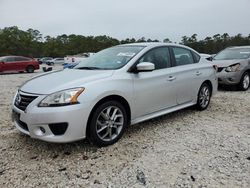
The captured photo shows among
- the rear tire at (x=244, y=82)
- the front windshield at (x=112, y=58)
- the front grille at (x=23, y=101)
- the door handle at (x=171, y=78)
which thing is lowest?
the rear tire at (x=244, y=82)

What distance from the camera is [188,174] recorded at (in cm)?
312

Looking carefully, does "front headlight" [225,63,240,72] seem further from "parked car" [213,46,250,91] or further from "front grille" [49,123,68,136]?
"front grille" [49,123,68,136]

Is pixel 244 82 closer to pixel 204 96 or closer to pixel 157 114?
pixel 204 96

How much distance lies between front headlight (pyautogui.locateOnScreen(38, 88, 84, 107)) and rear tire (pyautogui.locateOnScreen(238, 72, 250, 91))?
21.5 ft

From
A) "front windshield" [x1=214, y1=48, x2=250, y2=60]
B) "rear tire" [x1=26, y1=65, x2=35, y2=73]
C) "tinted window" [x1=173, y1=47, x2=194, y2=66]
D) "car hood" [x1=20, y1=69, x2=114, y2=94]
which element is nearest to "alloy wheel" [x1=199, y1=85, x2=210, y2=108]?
"tinted window" [x1=173, y1=47, x2=194, y2=66]

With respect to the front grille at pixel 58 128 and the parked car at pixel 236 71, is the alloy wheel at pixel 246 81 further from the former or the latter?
the front grille at pixel 58 128

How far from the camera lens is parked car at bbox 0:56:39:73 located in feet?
64.0

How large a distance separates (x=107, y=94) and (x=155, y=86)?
3.39ft

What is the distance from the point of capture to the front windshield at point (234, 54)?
898cm

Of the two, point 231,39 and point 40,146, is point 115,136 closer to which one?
point 40,146

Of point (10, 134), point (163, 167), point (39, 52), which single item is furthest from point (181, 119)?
point (39, 52)

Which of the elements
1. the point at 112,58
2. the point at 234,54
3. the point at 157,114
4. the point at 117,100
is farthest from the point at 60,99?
the point at 234,54

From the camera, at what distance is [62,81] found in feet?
12.4

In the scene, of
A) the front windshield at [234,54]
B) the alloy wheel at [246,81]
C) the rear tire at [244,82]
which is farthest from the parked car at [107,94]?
the front windshield at [234,54]
